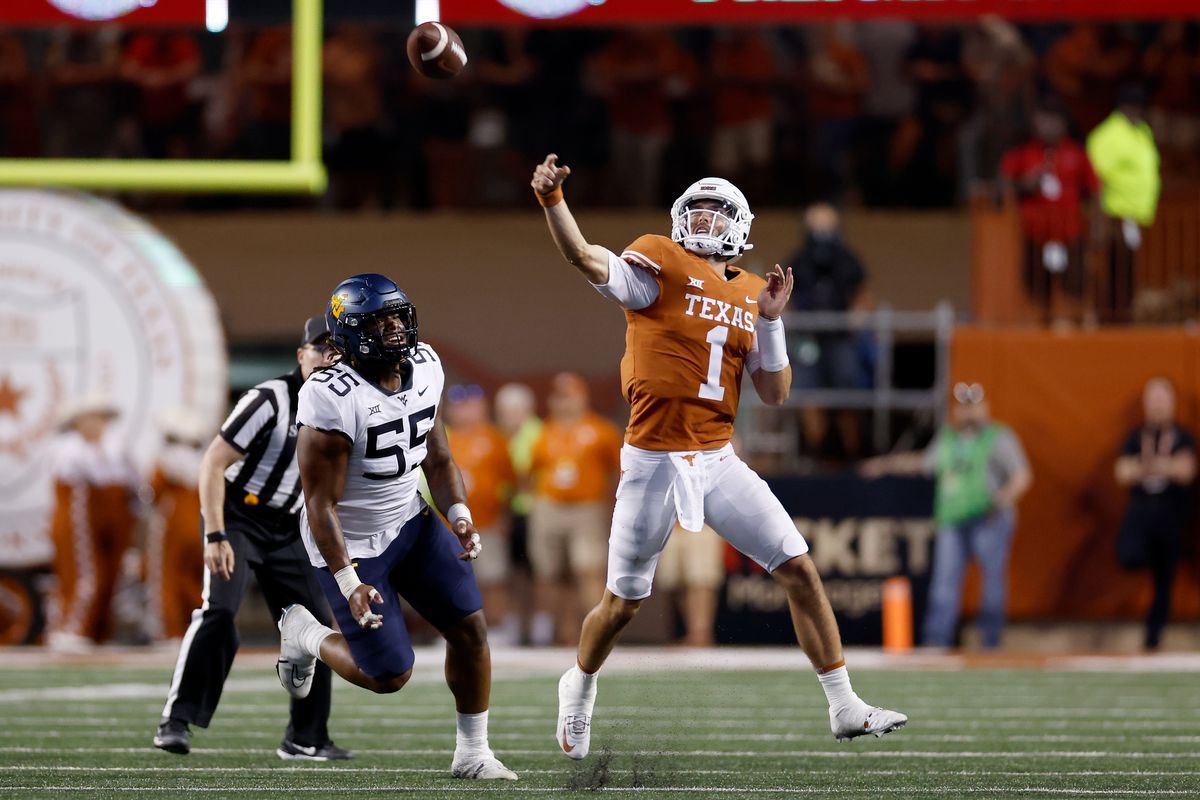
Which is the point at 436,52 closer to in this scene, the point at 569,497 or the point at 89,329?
the point at 569,497

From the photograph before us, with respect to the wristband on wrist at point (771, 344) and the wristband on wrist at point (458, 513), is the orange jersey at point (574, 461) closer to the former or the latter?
the wristband on wrist at point (771, 344)

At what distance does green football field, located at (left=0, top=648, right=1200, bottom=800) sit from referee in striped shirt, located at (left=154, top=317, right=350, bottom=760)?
17 cm

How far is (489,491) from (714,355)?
6.91 meters

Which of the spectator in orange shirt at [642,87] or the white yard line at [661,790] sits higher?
the spectator in orange shirt at [642,87]

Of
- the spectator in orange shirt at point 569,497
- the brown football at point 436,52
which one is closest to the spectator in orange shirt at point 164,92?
the spectator in orange shirt at point 569,497

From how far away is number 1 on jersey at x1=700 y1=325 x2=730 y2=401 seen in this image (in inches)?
257

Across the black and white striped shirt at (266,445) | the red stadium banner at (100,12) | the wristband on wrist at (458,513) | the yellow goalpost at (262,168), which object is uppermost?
the red stadium banner at (100,12)

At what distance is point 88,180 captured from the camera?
1195 centimetres

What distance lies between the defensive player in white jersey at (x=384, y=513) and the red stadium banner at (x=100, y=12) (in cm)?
491

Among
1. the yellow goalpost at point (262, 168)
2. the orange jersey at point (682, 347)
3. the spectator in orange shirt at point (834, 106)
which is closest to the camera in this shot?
the orange jersey at point (682, 347)

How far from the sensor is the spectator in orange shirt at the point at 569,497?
43.1ft

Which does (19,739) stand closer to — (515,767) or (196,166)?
(515,767)

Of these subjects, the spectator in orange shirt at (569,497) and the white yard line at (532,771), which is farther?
the spectator in orange shirt at (569,497)

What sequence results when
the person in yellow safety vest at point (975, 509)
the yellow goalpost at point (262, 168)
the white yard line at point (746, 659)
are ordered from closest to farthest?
the yellow goalpost at point (262, 168)
the white yard line at point (746, 659)
the person in yellow safety vest at point (975, 509)
